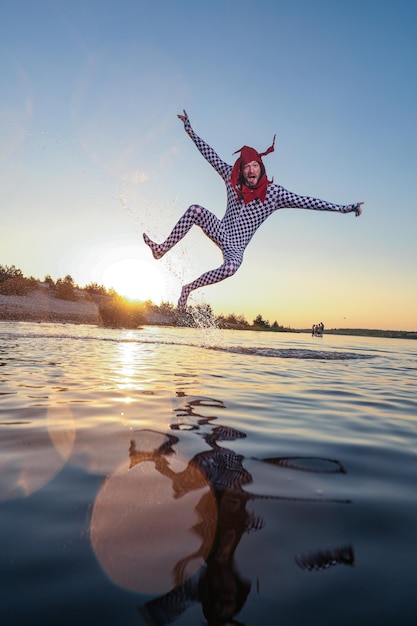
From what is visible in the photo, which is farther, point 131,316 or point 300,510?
point 131,316

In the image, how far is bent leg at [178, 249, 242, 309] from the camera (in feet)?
21.8

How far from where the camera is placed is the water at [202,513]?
1417mm

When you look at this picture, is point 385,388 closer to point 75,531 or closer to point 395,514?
point 395,514

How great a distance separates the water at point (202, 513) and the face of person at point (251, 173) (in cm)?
385

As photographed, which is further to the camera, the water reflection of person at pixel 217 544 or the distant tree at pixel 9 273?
the distant tree at pixel 9 273

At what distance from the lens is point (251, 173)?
688 centimetres

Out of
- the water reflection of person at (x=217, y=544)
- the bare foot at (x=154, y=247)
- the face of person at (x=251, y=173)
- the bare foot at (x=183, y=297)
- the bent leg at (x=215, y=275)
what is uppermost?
the face of person at (x=251, y=173)

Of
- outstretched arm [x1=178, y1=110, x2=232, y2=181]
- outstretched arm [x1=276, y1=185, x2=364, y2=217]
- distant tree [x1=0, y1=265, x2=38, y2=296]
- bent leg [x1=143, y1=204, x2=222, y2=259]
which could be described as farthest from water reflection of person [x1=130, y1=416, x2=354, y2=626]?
distant tree [x1=0, y1=265, x2=38, y2=296]

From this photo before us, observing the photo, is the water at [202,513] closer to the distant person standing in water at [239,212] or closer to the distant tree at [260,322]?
the distant person standing in water at [239,212]

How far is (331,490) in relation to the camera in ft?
7.97

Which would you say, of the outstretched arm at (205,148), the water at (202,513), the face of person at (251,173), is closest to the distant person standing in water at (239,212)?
the face of person at (251,173)

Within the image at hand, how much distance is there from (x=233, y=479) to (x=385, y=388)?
4.93 m

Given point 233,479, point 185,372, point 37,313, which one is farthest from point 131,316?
point 233,479

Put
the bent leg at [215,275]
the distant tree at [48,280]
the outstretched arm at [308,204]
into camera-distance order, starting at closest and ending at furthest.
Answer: the bent leg at [215,275] → the outstretched arm at [308,204] → the distant tree at [48,280]
